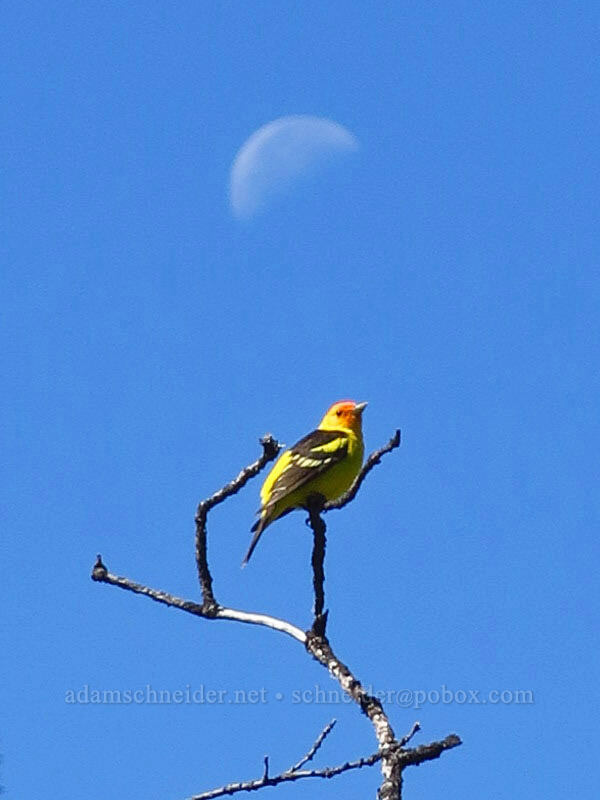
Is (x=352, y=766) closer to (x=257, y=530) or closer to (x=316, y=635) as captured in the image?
(x=316, y=635)

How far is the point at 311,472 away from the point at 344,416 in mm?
1515

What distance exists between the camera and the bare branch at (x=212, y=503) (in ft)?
16.6

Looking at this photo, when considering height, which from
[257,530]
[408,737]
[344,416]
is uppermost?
[344,416]

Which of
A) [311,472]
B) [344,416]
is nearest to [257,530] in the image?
[311,472]

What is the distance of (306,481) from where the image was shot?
26.1 feet

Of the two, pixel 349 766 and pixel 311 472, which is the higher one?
pixel 311 472

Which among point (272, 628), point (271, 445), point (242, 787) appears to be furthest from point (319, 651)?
point (271, 445)

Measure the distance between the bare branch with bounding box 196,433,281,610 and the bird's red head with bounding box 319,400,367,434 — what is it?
4.06 metres

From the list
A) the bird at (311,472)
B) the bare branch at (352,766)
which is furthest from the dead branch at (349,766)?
the bird at (311,472)

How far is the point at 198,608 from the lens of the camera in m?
5.43

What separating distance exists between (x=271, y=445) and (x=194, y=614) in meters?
0.90

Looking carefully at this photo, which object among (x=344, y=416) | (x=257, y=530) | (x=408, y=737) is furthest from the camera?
(x=344, y=416)

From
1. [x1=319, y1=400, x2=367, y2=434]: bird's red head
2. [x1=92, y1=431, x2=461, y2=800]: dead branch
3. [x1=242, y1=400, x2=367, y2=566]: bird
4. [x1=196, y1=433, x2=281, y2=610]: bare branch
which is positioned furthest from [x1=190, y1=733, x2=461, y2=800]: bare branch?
[x1=319, y1=400, x2=367, y2=434]: bird's red head

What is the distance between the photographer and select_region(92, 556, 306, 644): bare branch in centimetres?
485
